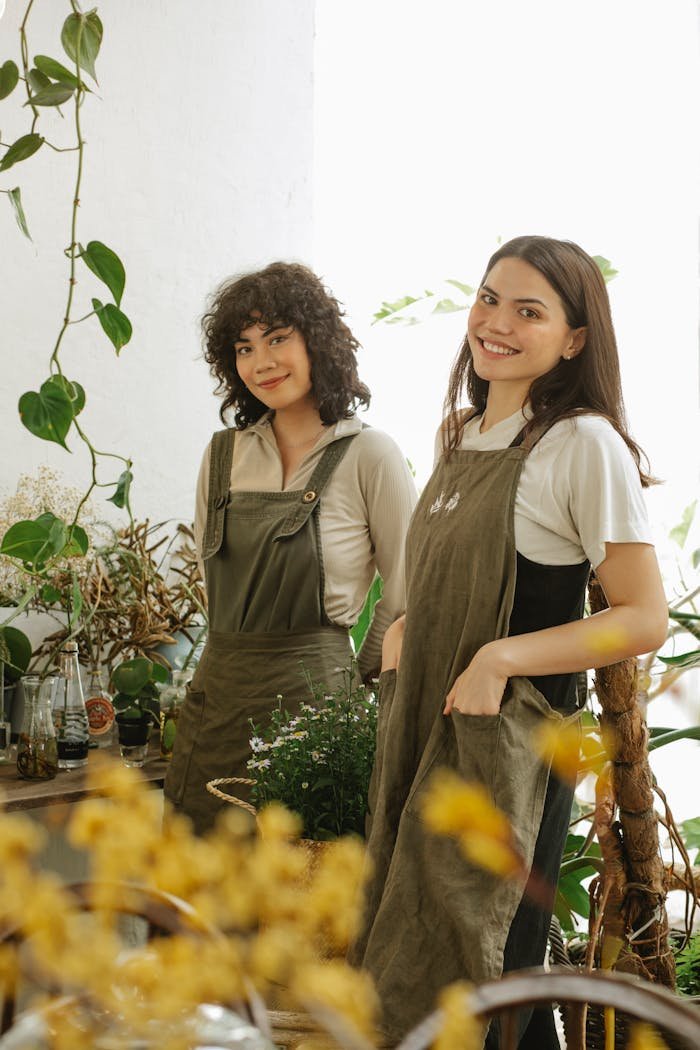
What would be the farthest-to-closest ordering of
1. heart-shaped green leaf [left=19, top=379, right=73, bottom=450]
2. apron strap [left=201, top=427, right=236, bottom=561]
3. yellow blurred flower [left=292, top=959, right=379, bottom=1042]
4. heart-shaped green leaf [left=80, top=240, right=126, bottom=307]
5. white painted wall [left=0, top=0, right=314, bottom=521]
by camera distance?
white painted wall [left=0, top=0, right=314, bottom=521], apron strap [left=201, top=427, right=236, bottom=561], heart-shaped green leaf [left=19, top=379, right=73, bottom=450], heart-shaped green leaf [left=80, top=240, right=126, bottom=307], yellow blurred flower [left=292, top=959, right=379, bottom=1042]

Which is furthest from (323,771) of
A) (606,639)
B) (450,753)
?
(606,639)

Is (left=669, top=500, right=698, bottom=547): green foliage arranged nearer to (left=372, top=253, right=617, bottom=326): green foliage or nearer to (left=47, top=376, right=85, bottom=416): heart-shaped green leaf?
(left=372, top=253, right=617, bottom=326): green foliage

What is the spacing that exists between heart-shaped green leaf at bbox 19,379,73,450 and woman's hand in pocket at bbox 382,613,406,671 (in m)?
0.63

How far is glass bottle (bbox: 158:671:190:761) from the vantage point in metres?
2.30

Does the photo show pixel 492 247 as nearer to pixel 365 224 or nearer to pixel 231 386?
pixel 365 224

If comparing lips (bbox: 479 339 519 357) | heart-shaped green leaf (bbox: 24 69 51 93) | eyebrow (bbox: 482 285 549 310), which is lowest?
lips (bbox: 479 339 519 357)

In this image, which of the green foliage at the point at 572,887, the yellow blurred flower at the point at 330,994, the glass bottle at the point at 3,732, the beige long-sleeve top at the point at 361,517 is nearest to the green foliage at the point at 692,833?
the green foliage at the point at 572,887

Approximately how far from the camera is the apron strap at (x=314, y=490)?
1878mm

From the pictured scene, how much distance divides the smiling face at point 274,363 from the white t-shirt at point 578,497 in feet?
2.32

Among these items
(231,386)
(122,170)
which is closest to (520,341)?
(231,386)

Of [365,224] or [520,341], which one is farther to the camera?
[365,224]

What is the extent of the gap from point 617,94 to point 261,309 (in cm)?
163

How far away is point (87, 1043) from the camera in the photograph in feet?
1.78

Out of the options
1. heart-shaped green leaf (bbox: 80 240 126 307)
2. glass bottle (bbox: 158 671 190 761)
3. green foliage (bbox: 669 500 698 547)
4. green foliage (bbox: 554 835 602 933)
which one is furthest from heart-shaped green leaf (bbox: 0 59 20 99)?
green foliage (bbox: 669 500 698 547)
